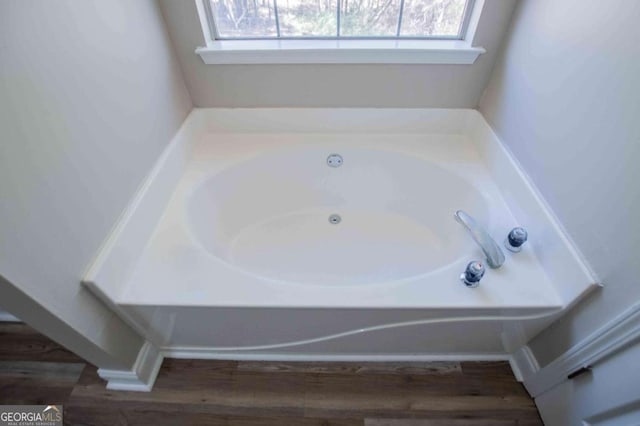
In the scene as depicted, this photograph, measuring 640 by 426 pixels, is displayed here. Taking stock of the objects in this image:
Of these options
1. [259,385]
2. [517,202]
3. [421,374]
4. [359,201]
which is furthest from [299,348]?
[517,202]

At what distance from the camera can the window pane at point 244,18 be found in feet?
4.38

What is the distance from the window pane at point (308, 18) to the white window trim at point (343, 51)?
5 centimetres

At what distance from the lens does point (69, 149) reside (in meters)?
0.84

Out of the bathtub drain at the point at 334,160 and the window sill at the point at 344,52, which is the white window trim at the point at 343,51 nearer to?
the window sill at the point at 344,52

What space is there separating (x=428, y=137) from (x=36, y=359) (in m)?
1.94

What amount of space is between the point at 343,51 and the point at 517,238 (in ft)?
3.11

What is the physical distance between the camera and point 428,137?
1.59 m

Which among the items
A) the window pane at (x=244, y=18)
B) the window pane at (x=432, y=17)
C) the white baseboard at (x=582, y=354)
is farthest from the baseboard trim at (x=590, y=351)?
the window pane at (x=244, y=18)

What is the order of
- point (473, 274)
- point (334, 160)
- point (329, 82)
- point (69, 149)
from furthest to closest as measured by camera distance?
point (334, 160), point (329, 82), point (473, 274), point (69, 149)

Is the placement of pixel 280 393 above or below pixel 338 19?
below

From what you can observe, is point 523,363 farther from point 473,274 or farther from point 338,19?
point 338,19

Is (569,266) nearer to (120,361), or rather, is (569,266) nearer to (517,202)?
(517,202)

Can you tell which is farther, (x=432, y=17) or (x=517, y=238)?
(x=432, y=17)

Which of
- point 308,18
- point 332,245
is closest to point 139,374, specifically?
point 332,245
